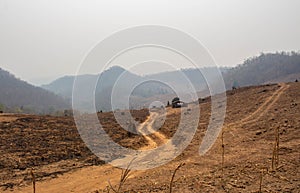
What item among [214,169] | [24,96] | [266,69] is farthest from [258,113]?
[24,96]

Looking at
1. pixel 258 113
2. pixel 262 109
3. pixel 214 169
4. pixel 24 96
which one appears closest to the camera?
pixel 214 169

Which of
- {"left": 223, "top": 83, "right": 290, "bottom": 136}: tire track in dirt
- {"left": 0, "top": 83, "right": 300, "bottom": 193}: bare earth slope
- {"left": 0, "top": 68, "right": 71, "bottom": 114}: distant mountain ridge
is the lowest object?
{"left": 0, "top": 83, "right": 300, "bottom": 193}: bare earth slope

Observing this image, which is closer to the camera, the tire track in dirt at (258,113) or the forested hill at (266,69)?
the tire track in dirt at (258,113)

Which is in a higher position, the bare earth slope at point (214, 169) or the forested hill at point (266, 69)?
the forested hill at point (266, 69)

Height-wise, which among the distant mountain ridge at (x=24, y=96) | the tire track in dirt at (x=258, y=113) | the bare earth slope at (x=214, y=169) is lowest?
the bare earth slope at (x=214, y=169)

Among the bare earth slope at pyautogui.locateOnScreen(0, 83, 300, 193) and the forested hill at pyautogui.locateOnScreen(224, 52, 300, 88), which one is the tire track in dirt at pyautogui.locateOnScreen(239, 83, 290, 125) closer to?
the bare earth slope at pyautogui.locateOnScreen(0, 83, 300, 193)

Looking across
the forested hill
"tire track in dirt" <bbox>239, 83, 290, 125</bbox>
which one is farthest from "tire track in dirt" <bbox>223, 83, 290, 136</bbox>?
the forested hill

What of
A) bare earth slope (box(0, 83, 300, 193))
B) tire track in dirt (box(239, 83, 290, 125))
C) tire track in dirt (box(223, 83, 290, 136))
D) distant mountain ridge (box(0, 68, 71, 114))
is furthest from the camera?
distant mountain ridge (box(0, 68, 71, 114))

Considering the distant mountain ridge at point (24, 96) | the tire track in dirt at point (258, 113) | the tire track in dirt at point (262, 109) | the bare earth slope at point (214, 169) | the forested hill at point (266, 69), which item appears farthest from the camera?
the distant mountain ridge at point (24, 96)

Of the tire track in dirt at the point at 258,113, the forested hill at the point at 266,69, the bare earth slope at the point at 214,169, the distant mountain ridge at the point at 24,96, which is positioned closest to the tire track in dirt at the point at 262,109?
the tire track in dirt at the point at 258,113

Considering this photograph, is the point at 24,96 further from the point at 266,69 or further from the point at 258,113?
the point at 258,113

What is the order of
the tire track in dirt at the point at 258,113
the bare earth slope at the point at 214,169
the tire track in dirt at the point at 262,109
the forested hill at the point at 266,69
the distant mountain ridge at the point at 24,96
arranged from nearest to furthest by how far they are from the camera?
the bare earth slope at the point at 214,169 → the tire track in dirt at the point at 258,113 → the tire track in dirt at the point at 262,109 → the forested hill at the point at 266,69 → the distant mountain ridge at the point at 24,96

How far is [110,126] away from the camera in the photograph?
24.4 m

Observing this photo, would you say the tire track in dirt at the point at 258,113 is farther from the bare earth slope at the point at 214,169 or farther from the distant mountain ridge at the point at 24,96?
the distant mountain ridge at the point at 24,96
